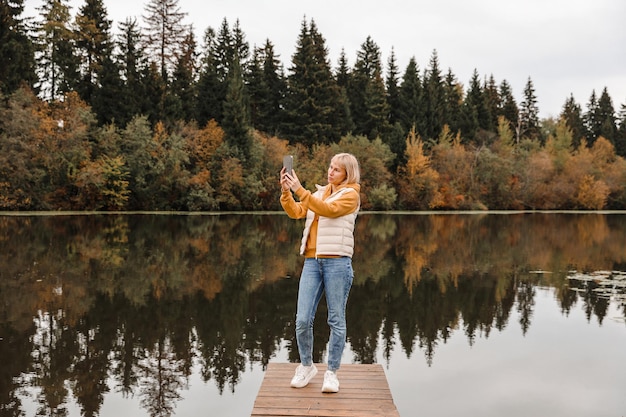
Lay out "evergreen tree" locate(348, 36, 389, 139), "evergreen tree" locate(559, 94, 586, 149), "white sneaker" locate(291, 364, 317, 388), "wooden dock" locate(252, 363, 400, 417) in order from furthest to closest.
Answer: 1. "evergreen tree" locate(559, 94, 586, 149)
2. "evergreen tree" locate(348, 36, 389, 139)
3. "white sneaker" locate(291, 364, 317, 388)
4. "wooden dock" locate(252, 363, 400, 417)

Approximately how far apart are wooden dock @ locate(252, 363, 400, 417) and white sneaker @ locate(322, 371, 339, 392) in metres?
0.05

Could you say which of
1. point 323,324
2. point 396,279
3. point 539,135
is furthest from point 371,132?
point 323,324

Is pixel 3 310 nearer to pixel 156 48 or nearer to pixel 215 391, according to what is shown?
pixel 215 391

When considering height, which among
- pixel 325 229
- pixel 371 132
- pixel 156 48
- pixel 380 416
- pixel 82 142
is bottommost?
pixel 380 416

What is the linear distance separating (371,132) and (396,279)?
50676 millimetres

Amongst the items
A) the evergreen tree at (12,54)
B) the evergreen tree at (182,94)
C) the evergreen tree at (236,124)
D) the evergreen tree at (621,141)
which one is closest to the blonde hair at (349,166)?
the evergreen tree at (12,54)

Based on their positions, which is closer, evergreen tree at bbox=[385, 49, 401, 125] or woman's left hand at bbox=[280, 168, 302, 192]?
woman's left hand at bbox=[280, 168, 302, 192]

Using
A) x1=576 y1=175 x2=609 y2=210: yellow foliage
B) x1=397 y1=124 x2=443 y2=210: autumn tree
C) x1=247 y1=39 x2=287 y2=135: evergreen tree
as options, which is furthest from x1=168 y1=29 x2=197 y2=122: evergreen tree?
x1=576 y1=175 x2=609 y2=210: yellow foliage

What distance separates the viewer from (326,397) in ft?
15.5

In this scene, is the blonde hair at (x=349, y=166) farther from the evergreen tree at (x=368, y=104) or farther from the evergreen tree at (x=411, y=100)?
the evergreen tree at (x=411, y=100)

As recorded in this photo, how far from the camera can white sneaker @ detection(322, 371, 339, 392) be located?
477 cm

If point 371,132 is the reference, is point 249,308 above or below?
below

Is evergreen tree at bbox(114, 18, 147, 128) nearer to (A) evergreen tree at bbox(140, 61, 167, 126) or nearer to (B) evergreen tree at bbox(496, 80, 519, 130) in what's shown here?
(A) evergreen tree at bbox(140, 61, 167, 126)

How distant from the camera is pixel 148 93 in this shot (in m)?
47.8
